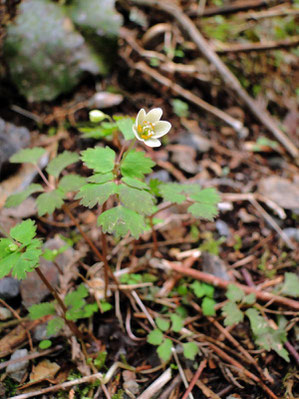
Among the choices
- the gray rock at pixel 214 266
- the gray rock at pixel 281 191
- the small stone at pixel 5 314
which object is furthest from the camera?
the gray rock at pixel 281 191

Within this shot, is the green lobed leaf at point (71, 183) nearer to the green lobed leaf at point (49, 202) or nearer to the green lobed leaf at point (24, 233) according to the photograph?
the green lobed leaf at point (49, 202)

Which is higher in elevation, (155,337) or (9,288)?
(9,288)

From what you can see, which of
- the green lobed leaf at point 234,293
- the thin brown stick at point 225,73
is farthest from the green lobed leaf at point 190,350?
the thin brown stick at point 225,73

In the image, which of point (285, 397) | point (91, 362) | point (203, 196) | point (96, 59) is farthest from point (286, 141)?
point (91, 362)

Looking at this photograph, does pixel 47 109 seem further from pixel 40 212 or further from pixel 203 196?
pixel 203 196

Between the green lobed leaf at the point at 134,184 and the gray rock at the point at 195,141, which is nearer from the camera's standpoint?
the green lobed leaf at the point at 134,184

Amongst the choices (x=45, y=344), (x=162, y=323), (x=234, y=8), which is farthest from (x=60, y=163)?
(x=234, y=8)

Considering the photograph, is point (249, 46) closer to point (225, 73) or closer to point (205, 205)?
point (225, 73)
